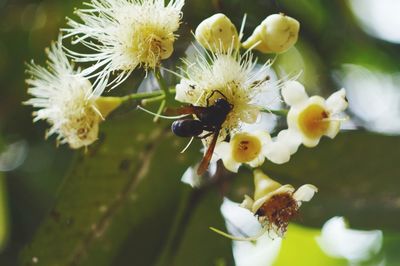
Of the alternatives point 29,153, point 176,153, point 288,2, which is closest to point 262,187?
point 176,153

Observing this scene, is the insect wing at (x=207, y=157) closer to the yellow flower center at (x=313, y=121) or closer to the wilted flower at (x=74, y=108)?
the yellow flower center at (x=313, y=121)

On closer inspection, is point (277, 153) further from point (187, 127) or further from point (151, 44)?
point (151, 44)

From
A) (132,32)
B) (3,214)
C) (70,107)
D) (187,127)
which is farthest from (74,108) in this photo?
(3,214)

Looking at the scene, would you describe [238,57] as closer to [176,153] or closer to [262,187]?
[262,187]

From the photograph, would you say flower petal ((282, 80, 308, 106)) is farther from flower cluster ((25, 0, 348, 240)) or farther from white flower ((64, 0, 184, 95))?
white flower ((64, 0, 184, 95))

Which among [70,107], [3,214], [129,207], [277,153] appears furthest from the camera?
[3,214]

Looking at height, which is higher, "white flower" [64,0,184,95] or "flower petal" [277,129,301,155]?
"white flower" [64,0,184,95]

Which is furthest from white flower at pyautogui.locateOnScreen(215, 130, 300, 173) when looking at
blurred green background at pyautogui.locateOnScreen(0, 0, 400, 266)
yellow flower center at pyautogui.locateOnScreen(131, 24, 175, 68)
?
blurred green background at pyautogui.locateOnScreen(0, 0, 400, 266)

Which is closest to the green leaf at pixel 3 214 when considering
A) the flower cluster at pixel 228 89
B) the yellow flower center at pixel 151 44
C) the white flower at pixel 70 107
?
the white flower at pixel 70 107
